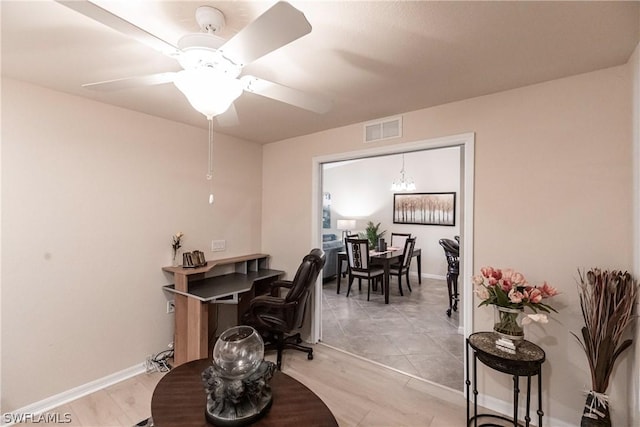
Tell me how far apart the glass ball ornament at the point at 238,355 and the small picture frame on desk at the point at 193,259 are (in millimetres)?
1463

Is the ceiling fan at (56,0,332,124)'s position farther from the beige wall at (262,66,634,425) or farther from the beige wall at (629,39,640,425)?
the beige wall at (629,39,640,425)

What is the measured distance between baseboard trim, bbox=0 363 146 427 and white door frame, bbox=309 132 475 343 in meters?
1.77

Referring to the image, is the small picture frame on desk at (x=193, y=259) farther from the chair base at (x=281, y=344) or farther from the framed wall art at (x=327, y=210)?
the framed wall art at (x=327, y=210)

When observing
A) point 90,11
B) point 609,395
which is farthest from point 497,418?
point 90,11

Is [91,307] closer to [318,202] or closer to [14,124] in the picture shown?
[14,124]

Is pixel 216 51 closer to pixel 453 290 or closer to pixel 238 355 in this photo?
pixel 238 355

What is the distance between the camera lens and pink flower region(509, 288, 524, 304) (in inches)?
68.1

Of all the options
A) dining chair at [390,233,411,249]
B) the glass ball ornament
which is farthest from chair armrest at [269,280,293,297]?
dining chair at [390,233,411,249]

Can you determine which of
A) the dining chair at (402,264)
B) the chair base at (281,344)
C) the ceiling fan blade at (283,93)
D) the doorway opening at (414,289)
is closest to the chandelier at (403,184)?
the doorway opening at (414,289)

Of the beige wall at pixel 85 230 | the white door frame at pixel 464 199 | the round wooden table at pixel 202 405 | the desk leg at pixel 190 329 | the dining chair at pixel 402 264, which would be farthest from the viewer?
the dining chair at pixel 402 264

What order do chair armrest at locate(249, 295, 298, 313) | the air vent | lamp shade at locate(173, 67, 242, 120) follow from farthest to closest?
1. the air vent
2. chair armrest at locate(249, 295, 298, 313)
3. lamp shade at locate(173, 67, 242, 120)

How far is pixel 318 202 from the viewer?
3273 mm

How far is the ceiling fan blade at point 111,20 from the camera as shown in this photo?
34.1 inches

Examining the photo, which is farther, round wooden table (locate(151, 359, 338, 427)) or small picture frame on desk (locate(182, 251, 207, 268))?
small picture frame on desk (locate(182, 251, 207, 268))
